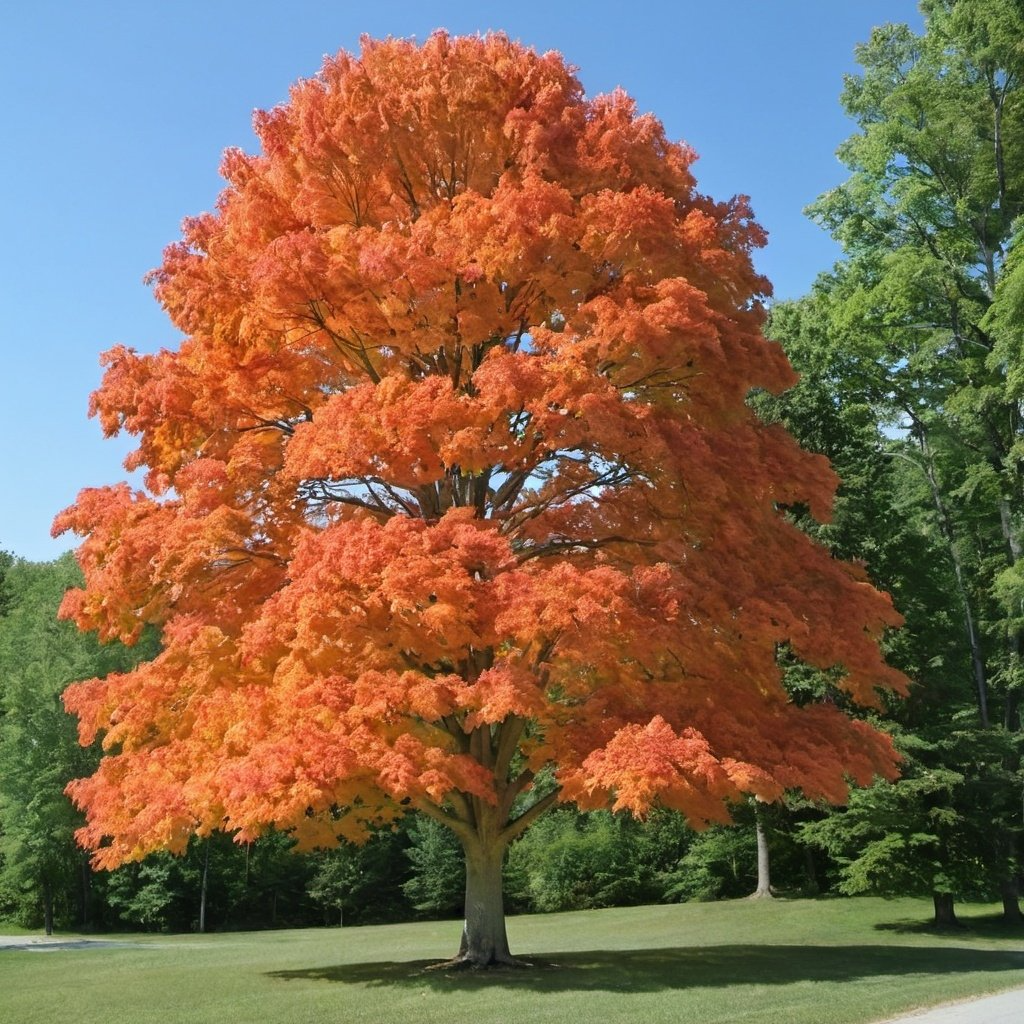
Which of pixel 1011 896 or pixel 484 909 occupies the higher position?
pixel 484 909

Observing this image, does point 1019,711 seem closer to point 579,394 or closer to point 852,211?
point 852,211

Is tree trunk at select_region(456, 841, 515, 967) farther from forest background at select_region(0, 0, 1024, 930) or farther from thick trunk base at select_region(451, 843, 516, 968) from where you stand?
forest background at select_region(0, 0, 1024, 930)

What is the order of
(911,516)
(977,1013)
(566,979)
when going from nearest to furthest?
(977,1013) → (566,979) → (911,516)

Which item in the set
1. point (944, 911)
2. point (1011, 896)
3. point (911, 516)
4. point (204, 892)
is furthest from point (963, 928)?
point (204, 892)

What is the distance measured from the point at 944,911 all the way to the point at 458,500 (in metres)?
17.3

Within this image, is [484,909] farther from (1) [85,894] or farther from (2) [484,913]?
(1) [85,894]

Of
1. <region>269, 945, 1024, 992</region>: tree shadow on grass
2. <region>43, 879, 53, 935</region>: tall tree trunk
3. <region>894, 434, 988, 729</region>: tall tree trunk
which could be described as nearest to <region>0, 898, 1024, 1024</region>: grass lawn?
<region>269, 945, 1024, 992</region>: tree shadow on grass

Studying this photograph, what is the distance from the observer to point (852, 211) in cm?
3067

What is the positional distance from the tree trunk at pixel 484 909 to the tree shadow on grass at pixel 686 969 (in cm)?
45

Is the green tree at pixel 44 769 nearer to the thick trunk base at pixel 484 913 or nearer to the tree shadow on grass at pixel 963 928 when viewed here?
the thick trunk base at pixel 484 913

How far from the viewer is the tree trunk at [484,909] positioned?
1485 centimetres

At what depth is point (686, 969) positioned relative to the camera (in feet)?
48.7

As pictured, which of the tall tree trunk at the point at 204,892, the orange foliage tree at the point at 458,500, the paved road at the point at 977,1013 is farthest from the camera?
the tall tree trunk at the point at 204,892

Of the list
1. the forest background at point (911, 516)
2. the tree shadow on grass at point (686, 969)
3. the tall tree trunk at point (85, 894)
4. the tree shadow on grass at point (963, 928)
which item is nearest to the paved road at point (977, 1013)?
the tree shadow on grass at point (686, 969)
